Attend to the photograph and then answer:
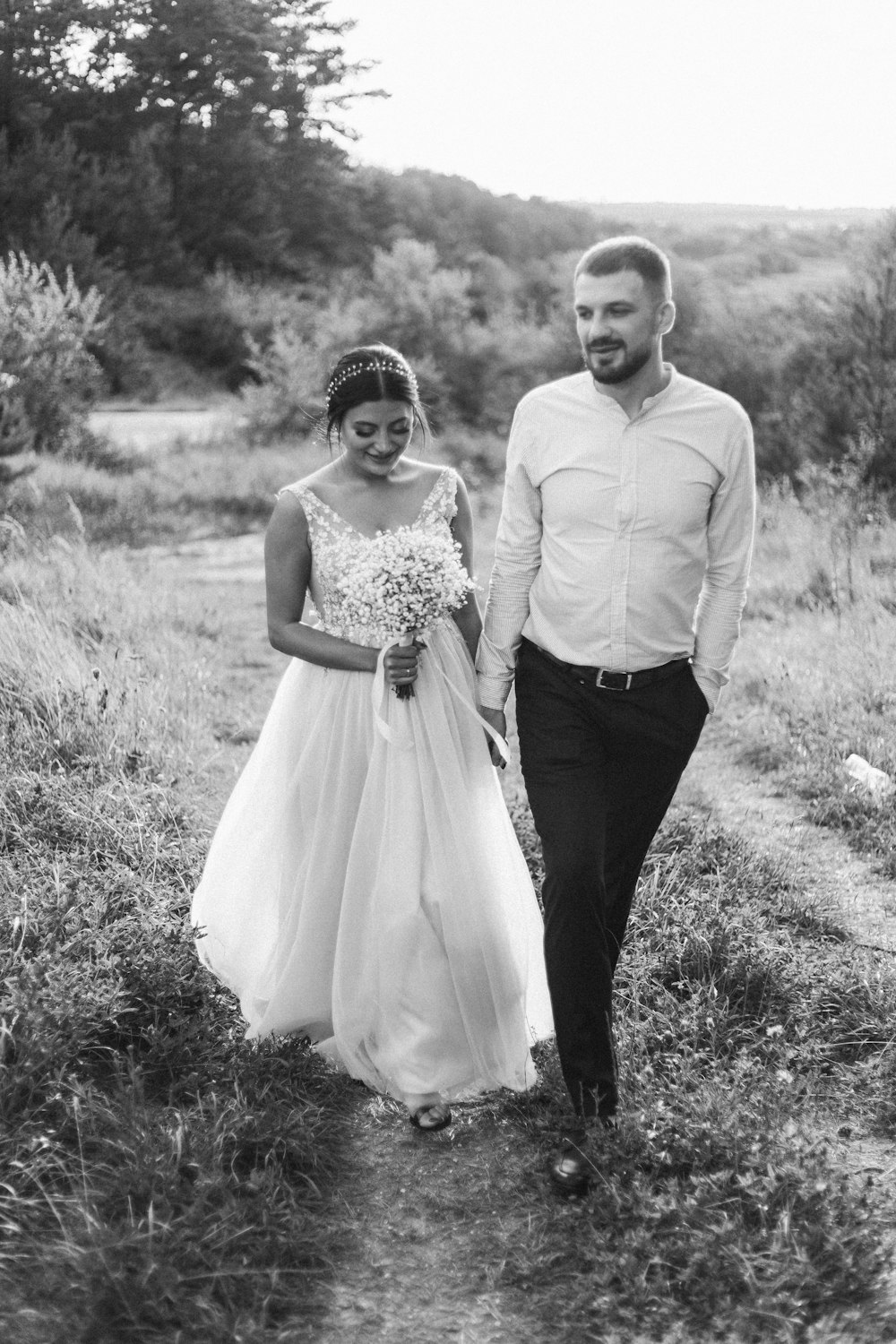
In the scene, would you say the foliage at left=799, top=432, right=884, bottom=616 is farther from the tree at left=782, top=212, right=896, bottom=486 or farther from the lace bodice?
the lace bodice

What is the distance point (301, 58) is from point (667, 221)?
125 feet

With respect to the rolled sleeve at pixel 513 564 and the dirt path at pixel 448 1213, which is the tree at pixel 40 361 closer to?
the rolled sleeve at pixel 513 564

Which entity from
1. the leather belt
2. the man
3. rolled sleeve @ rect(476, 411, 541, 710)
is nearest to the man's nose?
the man

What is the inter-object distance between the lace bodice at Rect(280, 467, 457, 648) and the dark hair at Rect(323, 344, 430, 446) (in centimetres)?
26

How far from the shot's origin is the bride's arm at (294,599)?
3.60 metres

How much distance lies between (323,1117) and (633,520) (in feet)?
6.19

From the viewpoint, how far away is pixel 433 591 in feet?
11.0

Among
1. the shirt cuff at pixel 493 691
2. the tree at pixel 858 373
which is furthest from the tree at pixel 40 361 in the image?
the shirt cuff at pixel 493 691

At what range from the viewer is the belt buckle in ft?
10.7

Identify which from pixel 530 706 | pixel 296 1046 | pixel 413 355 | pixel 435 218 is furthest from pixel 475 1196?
pixel 435 218

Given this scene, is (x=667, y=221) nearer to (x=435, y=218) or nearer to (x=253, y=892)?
(x=435, y=218)

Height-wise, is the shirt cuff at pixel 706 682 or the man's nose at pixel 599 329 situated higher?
the man's nose at pixel 599 329

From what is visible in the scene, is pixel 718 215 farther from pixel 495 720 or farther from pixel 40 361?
pixel 495 720

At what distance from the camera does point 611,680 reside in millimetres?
3256
